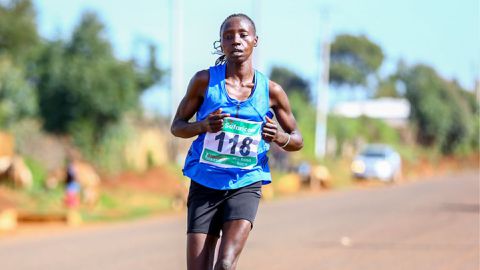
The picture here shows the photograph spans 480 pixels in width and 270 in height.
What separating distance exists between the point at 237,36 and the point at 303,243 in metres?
8.06

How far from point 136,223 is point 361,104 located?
6975 cm

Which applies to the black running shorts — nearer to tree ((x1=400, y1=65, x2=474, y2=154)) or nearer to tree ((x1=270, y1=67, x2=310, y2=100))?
tree ((x1=400, y1=65, x2=474, y2=154))

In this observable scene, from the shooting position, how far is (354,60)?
88.0 metres

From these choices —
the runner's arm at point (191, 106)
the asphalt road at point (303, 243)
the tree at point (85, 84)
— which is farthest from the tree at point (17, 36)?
the runner's arm at point (191, 106)

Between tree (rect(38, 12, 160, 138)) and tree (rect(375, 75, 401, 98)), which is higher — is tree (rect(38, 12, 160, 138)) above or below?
above

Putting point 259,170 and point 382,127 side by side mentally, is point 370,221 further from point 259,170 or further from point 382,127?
point 382,127

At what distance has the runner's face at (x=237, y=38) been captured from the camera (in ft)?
17.8

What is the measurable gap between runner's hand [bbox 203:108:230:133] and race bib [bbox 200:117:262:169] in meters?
0.06

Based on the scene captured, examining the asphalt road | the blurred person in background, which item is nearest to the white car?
the asphalt road

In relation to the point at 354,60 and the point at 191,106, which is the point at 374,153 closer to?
the point at 191,106

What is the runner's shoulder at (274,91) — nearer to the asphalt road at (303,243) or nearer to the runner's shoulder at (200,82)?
the runner's shoulder at (200,82)

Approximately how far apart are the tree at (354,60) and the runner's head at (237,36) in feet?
266

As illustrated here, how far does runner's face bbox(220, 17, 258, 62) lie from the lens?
5.41m

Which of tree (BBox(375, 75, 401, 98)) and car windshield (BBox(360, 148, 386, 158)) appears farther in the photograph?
tree (BBox(375, 75, 401, 98))
